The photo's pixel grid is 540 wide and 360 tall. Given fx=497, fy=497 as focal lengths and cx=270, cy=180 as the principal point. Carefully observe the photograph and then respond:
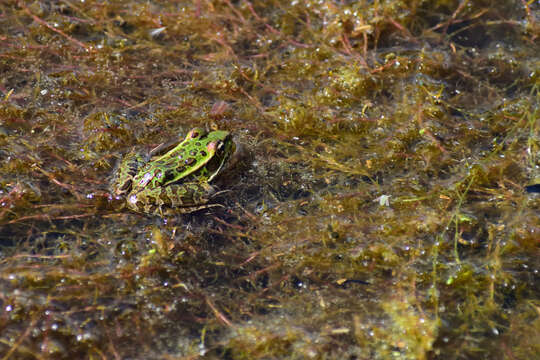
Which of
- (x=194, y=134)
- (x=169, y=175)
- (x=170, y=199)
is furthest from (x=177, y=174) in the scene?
(x=194, y=134)

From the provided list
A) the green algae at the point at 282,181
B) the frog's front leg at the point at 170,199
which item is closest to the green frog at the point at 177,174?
the frog's front leg at the point at 170,199

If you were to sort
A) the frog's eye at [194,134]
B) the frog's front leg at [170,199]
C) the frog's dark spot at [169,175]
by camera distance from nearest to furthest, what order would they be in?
the frog's front leg at [170,199]
the frog's dark spot at [169,175]
the frog's eye at [194,134]

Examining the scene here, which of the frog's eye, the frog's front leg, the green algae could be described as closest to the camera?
the green algae

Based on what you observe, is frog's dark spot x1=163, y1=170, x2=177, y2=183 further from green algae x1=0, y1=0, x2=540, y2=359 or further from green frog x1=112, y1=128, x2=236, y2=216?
green algae x1=0, y1=0, x2=540, y2=359

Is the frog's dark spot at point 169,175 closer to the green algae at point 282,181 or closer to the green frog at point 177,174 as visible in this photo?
the green frog at point 177,174

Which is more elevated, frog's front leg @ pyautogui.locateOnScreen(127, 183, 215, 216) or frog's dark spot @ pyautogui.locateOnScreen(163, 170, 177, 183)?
frog's dark spot @ pyautogui.locateOnScreen(163, 170, 177, 183)

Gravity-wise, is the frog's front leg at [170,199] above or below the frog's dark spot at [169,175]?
below

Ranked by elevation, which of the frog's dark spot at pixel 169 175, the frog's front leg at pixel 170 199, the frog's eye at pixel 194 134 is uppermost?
the frog's eye at pixel 194 134

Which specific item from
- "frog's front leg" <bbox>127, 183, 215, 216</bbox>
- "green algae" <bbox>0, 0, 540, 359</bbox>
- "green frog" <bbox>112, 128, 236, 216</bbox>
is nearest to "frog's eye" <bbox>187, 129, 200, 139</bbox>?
"green frog" <bbox>112, 128, 236, 216</bbox>
